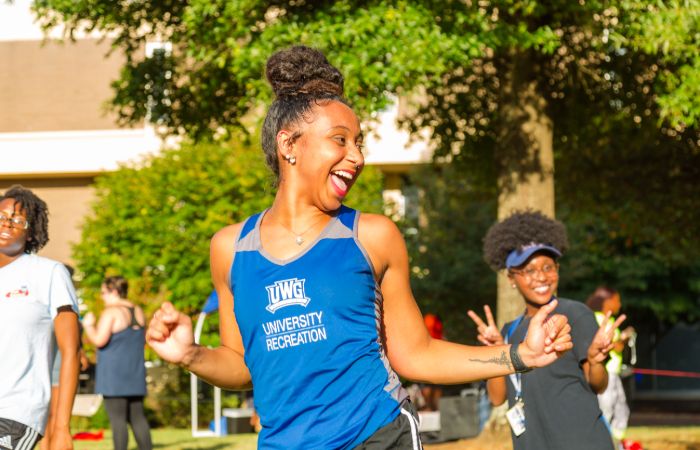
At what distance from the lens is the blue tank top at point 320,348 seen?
3.46m

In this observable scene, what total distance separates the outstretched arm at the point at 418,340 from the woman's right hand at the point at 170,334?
1.93ft

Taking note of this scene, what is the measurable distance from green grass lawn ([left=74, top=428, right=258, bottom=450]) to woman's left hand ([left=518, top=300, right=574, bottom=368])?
40.6 feet

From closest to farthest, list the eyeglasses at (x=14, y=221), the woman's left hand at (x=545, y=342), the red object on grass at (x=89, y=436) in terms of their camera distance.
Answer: the woman's left hand at (x=545, y=342), the eyeglasses at (x=14, y=221), the red object on grass at (x=89, y=436)

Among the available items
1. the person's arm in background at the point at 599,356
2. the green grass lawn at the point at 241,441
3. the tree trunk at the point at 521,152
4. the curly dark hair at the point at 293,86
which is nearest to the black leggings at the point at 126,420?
the green grass lawn at the point at 241,441

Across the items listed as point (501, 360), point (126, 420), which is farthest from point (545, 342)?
point (126, 420)

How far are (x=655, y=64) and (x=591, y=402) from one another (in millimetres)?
10857

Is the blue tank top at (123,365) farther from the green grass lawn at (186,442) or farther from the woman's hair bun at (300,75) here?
the woman's hair bun at (300,75)

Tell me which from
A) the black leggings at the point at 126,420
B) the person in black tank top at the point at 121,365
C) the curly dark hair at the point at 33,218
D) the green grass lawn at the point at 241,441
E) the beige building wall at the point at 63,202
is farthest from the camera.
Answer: the beige building wall at the point at 63,202

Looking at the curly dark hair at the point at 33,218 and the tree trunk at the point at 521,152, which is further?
the tree trunk at the point at 521,152

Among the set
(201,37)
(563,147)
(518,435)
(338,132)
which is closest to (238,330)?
(338,132)

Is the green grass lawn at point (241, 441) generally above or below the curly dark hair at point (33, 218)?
below

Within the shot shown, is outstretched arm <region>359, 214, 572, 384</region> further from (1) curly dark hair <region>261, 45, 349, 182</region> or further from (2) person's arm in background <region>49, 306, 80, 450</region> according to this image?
(2) person's arm in background <region>49, 306, 80, 450</region>

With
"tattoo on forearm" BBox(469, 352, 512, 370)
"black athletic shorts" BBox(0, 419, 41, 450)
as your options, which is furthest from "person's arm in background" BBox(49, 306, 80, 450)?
"tattoo on forearm" BBox(469, 352, 512, 370)

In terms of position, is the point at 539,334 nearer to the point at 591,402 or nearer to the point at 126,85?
the point at 591,402
